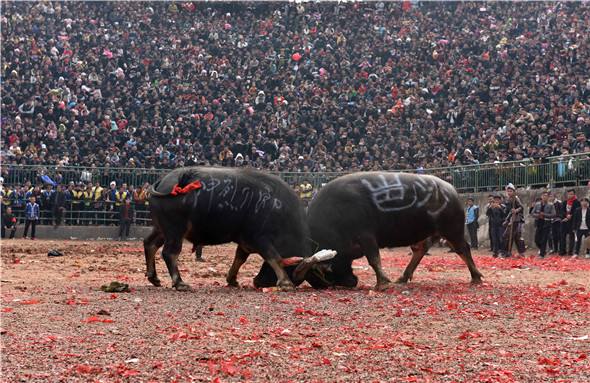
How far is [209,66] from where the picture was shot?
134 ft

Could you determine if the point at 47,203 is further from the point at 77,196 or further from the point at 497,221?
the point at 497,221

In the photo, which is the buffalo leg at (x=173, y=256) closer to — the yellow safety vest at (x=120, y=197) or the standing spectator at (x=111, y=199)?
the yellow safety vest at (x=120, y=197)

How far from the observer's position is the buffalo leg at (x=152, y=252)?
12945 mm

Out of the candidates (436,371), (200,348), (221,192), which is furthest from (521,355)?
(221,192)

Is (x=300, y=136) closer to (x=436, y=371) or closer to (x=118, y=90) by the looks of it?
(x=118, y=90)

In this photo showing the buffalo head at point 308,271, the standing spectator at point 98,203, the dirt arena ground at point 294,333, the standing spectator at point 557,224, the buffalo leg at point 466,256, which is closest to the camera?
the dirt arena ground at point 294,333

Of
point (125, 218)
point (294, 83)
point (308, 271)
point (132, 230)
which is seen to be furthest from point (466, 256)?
point (294, 83)

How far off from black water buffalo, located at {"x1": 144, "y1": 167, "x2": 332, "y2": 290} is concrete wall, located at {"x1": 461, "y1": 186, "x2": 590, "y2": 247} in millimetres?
14530

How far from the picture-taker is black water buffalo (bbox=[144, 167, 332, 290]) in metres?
12.4

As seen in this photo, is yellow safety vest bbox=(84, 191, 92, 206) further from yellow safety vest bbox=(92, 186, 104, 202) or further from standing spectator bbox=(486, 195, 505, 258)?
standing spectator bbox=(486, 195, 505, 258)

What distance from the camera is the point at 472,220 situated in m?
27.3

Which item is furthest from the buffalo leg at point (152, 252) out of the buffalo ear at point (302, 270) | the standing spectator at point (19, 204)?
the standing spectator at point (19, 204)

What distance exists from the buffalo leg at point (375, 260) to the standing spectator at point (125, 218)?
1965 cm

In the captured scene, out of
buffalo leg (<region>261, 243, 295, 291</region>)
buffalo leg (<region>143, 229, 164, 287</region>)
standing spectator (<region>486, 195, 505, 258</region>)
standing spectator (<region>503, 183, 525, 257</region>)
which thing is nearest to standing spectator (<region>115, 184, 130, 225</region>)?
standing spectator (<region>486, 195, 505, 258</region>)
